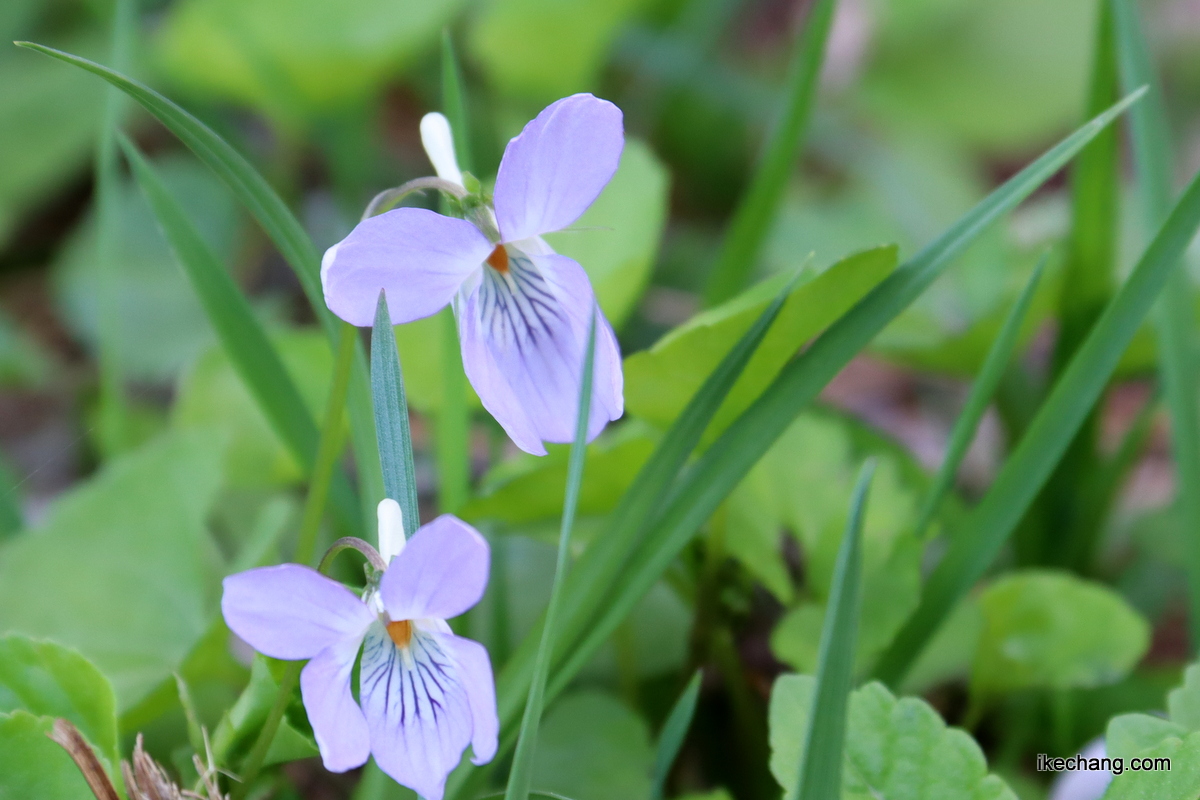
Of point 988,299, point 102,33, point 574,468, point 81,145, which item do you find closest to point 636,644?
point 574,468

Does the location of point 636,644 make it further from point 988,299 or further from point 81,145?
point 81,145

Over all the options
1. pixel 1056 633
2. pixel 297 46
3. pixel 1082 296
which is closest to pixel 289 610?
pixel 1056 633

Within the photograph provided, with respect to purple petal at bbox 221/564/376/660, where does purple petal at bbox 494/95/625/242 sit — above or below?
above

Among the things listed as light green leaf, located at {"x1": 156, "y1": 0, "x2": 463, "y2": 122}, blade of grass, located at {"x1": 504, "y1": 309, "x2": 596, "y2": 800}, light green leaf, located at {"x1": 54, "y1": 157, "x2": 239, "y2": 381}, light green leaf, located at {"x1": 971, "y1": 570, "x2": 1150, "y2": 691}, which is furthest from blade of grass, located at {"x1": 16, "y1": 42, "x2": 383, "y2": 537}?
light green leaf, located at {"x1": 156, "y1": 0, "x2": 463, "y2": 122}

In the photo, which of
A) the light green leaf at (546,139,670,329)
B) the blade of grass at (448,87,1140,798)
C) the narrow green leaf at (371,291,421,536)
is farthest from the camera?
the light green leaf at (546,139,670,329)

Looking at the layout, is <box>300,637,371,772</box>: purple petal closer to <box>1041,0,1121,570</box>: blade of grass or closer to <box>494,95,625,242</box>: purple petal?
<box>494,95,625,242</box>: purple petal

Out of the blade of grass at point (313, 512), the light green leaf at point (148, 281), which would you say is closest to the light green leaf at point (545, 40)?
the light green leaf at point (148, 281)

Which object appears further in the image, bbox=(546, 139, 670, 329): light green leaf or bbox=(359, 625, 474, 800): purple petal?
bbox=(546, 139, 670, 329): light green leaf

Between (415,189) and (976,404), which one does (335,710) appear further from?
(976,404)
